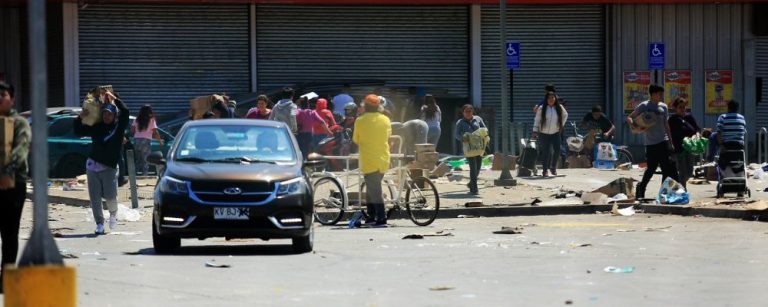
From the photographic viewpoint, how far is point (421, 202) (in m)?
21.0

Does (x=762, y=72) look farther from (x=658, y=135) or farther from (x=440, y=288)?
(x=440, y=288)

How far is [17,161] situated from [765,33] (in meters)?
31.2

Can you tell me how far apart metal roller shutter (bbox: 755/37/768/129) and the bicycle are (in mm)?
22084

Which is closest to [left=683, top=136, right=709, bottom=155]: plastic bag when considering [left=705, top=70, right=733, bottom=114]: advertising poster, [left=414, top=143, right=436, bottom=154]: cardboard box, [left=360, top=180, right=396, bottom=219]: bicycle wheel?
[left=414, top=143, right=436, bottom=154]: cardboard box

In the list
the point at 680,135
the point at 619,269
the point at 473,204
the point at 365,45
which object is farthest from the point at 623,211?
the point at 365,45

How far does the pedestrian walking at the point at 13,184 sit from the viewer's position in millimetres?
12367

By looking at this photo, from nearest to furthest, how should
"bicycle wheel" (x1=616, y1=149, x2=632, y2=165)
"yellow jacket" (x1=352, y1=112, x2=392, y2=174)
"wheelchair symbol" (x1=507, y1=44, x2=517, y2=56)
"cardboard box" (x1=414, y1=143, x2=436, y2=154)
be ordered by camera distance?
"yellow jacket" (x1=352, y1=112, x2=392, y2=174) < "cardboard box" (x1=414, y1=143, x2=436, y2=154) < "wheelchair symbol" (x1=507, y1=44, x2=517, y2=56) < "bicycle wheel" (x1=616, y1=149, x2=632, y2=165)

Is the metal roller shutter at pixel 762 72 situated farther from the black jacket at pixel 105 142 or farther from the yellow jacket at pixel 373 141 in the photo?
the black jacket at pixel 105 142

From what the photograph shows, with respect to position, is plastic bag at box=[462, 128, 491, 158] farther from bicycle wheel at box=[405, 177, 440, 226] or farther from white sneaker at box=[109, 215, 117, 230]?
white sneaker at box=[109, 215, 117, 230]

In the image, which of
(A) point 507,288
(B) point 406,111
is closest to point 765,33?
(B) point 406,111

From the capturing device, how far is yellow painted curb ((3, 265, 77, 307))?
9.71m

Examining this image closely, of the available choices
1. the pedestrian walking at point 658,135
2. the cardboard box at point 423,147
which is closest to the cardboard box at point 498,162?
the cardboard box at point 423,147

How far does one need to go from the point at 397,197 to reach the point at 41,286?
11.4m

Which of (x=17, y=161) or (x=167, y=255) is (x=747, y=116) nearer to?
(x=167, y=255)
